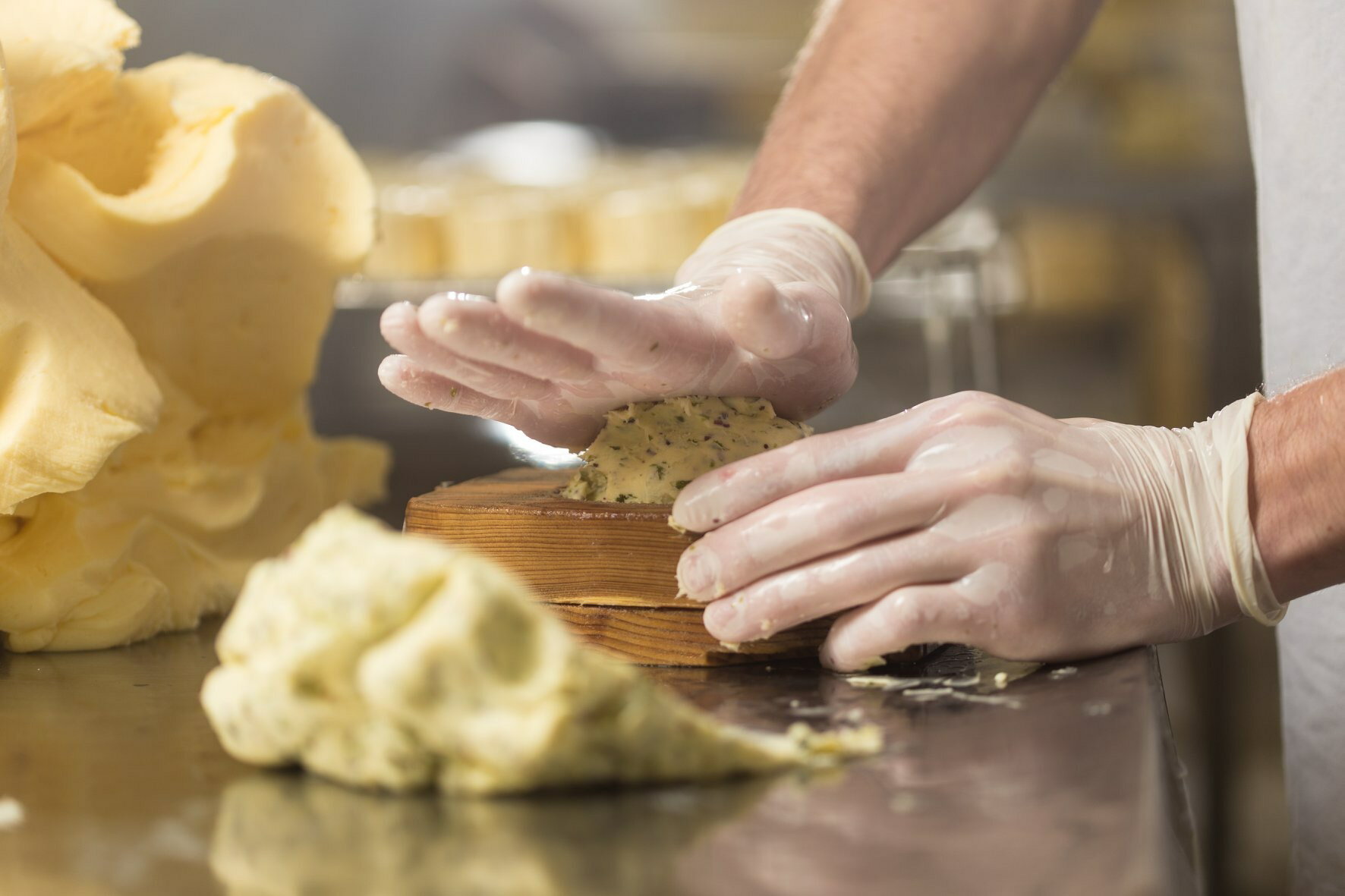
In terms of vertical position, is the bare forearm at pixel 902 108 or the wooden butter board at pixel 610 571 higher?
the bare forearm at pixel 902 108

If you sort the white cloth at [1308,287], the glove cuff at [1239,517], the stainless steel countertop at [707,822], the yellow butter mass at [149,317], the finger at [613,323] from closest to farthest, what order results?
1. the stainless steel countertop at [707,822]
2. the finger at [613,323]
3. the glove cuff at [1239,517]
4. the yellow butter mass at [149,317]
5. the white cloth at [1308,287]

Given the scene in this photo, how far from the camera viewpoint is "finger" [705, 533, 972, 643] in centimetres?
102

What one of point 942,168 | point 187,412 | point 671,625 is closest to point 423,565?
point 671,625

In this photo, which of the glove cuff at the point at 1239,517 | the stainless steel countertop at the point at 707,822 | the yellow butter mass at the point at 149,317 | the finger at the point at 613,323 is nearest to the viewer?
the stainless steel countertop at the point at 707,822

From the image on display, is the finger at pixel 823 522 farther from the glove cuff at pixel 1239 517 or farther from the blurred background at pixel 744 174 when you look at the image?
the blurred background at pixel 744 174

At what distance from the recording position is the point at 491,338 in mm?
1038

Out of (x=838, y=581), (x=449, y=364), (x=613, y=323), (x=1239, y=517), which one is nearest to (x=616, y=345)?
(x=613, y=323)

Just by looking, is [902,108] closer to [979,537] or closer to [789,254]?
[789,254]

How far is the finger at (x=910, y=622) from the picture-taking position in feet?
3.32

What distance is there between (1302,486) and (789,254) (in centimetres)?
58

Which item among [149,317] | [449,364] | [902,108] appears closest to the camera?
[449,364]

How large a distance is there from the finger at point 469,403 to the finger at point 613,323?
14cm

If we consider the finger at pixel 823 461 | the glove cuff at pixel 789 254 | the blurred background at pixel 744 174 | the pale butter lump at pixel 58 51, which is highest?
the pale butter lump at pixel 58 51

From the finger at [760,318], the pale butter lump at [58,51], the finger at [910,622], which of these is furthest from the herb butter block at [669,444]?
the pale butter lump at [58,51]
